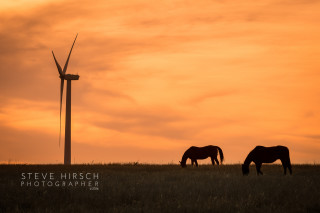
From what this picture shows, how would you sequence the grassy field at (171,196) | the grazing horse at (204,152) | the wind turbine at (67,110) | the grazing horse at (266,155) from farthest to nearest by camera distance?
1. the wind turbine at (67,110)
2. the grazing horse at (204,152)
3. the grazing horse at (266,155)
4. the grassy field at (171,196)

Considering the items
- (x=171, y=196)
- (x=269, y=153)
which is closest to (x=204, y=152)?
(x=269, y=153)

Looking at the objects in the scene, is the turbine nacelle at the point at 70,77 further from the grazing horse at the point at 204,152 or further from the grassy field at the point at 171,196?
the grassy field at the point at 171,196

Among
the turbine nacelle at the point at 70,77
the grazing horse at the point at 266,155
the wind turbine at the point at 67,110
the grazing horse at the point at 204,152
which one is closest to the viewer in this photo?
the grazing horse at the point at 266,155

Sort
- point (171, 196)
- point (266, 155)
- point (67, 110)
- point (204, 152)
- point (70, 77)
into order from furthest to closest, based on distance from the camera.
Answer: point (70, 77) → point (67, 110) → point (204, 152) → point (266, 155) → point (171, 196)

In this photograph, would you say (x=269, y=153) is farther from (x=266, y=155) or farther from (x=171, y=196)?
(x=171, y=196)

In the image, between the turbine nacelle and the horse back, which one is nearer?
the horse back

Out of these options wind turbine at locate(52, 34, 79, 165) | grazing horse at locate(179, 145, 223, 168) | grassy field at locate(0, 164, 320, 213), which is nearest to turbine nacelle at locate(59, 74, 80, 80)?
wind turbine at locate(52, 34, 79, 165)

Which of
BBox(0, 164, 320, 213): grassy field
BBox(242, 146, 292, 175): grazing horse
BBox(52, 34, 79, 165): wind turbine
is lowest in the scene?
BBox(0, 164, 320, 213): grassy field

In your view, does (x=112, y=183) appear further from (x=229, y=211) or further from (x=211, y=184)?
(x=229, y=211)

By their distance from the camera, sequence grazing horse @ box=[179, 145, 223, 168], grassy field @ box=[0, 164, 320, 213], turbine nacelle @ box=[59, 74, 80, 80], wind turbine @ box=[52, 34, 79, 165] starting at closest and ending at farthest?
grassy field @ box=[0, 164, 320, 213], grazing horse @ box=[179, 145, 223, 168], wind turbine @ box=[52, 34, 79, 165], turbine nacelle @ box=[59, 74, 80, 80]

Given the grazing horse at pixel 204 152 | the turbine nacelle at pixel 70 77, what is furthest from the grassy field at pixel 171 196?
the turbine nacelle at pixel 70 77

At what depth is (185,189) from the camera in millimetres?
18641

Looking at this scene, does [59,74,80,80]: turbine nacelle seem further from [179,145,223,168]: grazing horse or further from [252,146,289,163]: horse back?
[252,146,289,163]: horse back

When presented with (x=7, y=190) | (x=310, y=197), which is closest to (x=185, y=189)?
(x=310, y=197)
